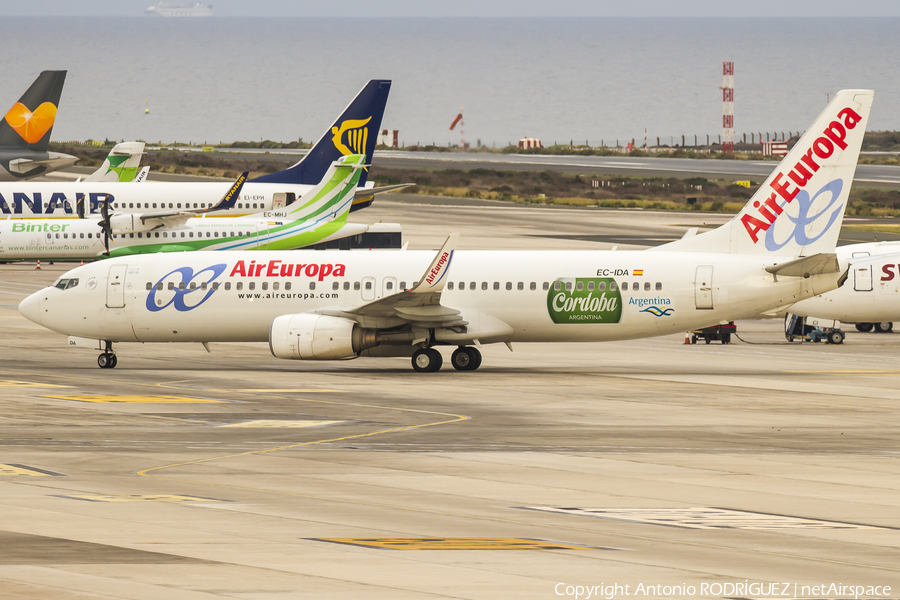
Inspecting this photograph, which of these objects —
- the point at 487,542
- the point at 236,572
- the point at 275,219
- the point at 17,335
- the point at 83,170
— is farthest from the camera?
the point at 83,170

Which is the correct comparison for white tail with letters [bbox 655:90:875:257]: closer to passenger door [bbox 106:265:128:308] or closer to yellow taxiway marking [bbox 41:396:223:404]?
yellow taxiway marking [bbox 41:396:223:404]

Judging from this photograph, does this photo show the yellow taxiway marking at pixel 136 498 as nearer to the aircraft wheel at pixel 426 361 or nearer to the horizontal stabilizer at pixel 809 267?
the aircraft wheel at pixel 426 361

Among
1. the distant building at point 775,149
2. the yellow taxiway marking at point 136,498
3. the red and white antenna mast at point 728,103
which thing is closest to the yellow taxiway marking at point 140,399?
the yellow taxiway marking at point 136,498

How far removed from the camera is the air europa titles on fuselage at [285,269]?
1588 inches

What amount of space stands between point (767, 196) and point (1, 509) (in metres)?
25.9

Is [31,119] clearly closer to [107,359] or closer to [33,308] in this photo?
[33,308]

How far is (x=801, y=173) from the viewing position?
38.6 metres

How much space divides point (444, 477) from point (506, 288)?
16463 millimetres

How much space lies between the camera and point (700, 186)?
12712 cm

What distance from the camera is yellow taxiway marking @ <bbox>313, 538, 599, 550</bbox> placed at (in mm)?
17094

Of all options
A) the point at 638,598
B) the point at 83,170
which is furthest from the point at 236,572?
the point at 83,170

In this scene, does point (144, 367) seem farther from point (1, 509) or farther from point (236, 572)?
point (236, 572)

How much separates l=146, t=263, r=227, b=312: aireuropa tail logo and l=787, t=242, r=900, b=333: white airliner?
2352 centimetres

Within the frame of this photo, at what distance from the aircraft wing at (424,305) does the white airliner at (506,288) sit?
0.05 meters
